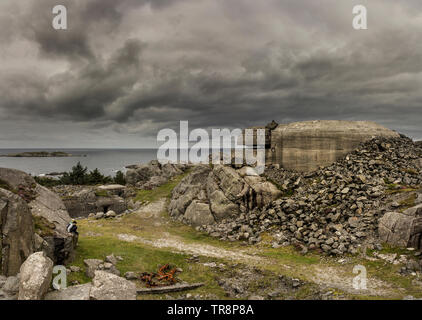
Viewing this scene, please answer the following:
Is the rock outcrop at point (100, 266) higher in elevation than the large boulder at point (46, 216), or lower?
lower

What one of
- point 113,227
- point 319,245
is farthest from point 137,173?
point 319,245

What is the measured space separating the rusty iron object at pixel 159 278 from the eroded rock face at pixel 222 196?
44.1 feet

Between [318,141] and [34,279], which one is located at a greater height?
[318,141]

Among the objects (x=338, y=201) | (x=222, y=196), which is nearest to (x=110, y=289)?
(x=222, y=196)

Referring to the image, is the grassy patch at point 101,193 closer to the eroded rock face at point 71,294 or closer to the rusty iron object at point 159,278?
the rusty iron object at point 159,278

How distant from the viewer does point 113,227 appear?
32281 millimetres

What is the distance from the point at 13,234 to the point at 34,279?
467 cm

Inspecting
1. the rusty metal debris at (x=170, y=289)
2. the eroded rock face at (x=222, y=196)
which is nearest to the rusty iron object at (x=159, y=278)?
the rusty metal debris at (x=170, y=289)

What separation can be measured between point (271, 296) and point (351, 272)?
7079mm

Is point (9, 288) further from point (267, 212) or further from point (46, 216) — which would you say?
→ point (267, 212)

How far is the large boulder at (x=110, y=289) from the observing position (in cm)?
1166

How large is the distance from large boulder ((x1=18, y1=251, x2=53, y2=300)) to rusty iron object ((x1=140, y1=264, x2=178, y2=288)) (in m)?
7.04

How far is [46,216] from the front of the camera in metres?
19.8

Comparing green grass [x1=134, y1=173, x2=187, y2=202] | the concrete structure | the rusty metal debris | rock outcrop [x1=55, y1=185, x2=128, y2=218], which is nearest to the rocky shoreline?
rock outcrop [x1=55, y1=185, x2=128, y2=218]
